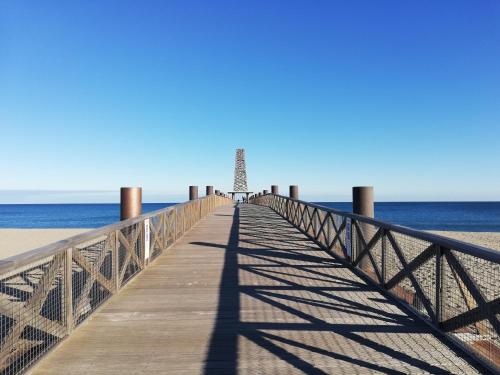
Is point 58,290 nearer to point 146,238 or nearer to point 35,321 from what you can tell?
point 35,321

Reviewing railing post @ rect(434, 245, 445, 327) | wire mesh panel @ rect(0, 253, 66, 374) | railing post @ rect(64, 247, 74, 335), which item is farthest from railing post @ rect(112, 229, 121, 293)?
railing post @ rect(434, 245, 445, 327)

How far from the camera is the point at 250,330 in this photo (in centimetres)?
367

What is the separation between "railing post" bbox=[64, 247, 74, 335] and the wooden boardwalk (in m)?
0.14

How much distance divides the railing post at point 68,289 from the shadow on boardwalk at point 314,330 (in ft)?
4.51

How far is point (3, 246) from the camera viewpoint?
62.4 feet

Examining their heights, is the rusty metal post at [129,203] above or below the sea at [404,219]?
above

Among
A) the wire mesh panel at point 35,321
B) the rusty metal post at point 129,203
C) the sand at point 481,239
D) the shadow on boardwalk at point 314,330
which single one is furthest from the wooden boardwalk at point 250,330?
the sand at point 481,239

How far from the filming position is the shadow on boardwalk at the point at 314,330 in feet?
9.81

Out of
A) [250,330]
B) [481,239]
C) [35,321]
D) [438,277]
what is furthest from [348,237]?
[481,239]

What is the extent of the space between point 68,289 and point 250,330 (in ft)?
5.85

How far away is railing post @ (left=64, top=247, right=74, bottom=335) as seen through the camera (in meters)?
3.47

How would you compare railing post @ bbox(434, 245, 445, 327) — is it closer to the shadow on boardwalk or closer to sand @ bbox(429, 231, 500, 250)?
A: the shadow on boardwalk

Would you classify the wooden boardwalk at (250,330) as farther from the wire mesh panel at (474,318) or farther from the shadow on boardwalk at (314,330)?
the wire mesh panel at (474,318)

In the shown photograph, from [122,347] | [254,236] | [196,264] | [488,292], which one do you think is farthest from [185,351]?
[488,292]
